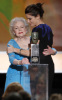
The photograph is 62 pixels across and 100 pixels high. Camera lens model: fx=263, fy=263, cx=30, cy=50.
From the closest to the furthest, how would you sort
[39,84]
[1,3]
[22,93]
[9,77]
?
[22,93] → [39,84] → [9,77] → [1,3]

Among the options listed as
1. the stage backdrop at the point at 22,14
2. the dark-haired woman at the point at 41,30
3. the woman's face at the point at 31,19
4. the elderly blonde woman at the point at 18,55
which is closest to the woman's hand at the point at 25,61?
→ the elderly blonde woman at the point at 18,55

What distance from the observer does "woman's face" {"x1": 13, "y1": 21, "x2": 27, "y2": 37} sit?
11.8ft

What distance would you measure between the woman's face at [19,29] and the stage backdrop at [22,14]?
0.75m

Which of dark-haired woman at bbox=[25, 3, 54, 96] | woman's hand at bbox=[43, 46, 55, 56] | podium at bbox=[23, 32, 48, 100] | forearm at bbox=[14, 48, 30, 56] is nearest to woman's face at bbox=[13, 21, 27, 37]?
dark-haired woman at bbox=[25, 3, 54, 96]

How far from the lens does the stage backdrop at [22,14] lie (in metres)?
4.40

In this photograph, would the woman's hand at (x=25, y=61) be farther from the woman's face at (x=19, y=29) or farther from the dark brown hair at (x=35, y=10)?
the dark brown hair at (x=35, y=10)

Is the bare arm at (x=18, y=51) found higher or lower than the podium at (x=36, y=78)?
higher

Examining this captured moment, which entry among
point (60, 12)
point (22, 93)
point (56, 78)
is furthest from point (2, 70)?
point (22, 93)

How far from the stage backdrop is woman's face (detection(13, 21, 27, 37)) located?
75 cm

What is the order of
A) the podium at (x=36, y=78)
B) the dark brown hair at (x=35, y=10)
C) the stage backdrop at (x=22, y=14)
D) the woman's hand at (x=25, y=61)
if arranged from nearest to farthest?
the podium at (x=36, y=78) → the woman's hand at (x=25, y=61) → the dark brown hair at (x=35, y=10) → the stage backdrop at (x=22, y=14)

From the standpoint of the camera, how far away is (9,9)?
445 cm

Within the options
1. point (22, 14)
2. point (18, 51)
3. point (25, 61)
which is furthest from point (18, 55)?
point (22, 14)

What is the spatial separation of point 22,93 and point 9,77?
3.79 feet

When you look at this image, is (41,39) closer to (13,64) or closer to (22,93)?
(13,64)
